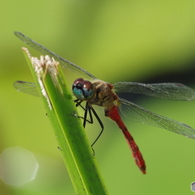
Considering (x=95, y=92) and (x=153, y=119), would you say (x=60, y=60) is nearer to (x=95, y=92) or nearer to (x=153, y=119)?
(x=95, y=92)

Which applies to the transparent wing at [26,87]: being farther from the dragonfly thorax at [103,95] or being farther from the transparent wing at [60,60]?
the dragonfly thorax at [103,95]

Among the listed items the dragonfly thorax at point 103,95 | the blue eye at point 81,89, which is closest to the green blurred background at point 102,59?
the dragonfly thorax at point 103,95

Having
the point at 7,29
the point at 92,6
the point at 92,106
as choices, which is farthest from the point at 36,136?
the point at 92,6

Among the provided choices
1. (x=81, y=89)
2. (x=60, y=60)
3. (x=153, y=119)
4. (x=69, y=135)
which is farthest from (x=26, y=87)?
(x=69, y=135)

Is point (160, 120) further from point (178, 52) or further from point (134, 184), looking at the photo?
point (178, 52)

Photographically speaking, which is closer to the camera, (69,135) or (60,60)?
(69,135)
